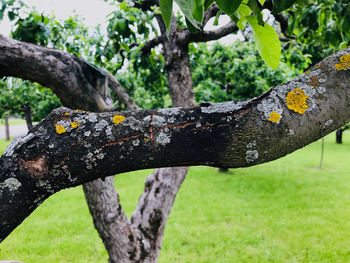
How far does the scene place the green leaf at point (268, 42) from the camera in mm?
993

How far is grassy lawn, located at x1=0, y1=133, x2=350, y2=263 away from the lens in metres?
6.06

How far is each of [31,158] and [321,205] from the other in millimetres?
8965

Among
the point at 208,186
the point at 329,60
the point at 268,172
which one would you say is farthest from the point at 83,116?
the point at 268,172

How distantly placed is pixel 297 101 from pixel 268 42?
31cm

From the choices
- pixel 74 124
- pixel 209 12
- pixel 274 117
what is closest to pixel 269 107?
pixel 274 117

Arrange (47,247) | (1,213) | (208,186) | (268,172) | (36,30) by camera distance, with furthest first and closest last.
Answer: (268,172) < (208,186) < (47,247) < (36,30) < (1,213)

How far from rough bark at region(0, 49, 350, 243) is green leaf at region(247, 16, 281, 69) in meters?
0.23

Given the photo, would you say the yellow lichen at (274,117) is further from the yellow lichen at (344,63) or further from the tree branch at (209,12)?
the tree branch at (209,12)

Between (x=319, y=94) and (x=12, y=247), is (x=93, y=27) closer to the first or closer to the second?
(x=12, y=247)

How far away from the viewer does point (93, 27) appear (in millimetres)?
6523

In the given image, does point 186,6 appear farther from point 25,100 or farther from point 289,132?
point 25,100

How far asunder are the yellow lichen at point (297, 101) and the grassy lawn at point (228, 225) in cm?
524

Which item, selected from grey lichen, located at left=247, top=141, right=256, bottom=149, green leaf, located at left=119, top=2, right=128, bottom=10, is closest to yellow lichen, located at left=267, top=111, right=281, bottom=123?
grey lichen, located at left=247, top=141, right=256, bottom=149

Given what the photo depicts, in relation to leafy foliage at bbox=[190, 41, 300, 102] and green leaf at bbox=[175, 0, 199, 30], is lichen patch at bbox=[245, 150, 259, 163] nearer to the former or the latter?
green leaf at bbox=[175, 0, 199, 30]
